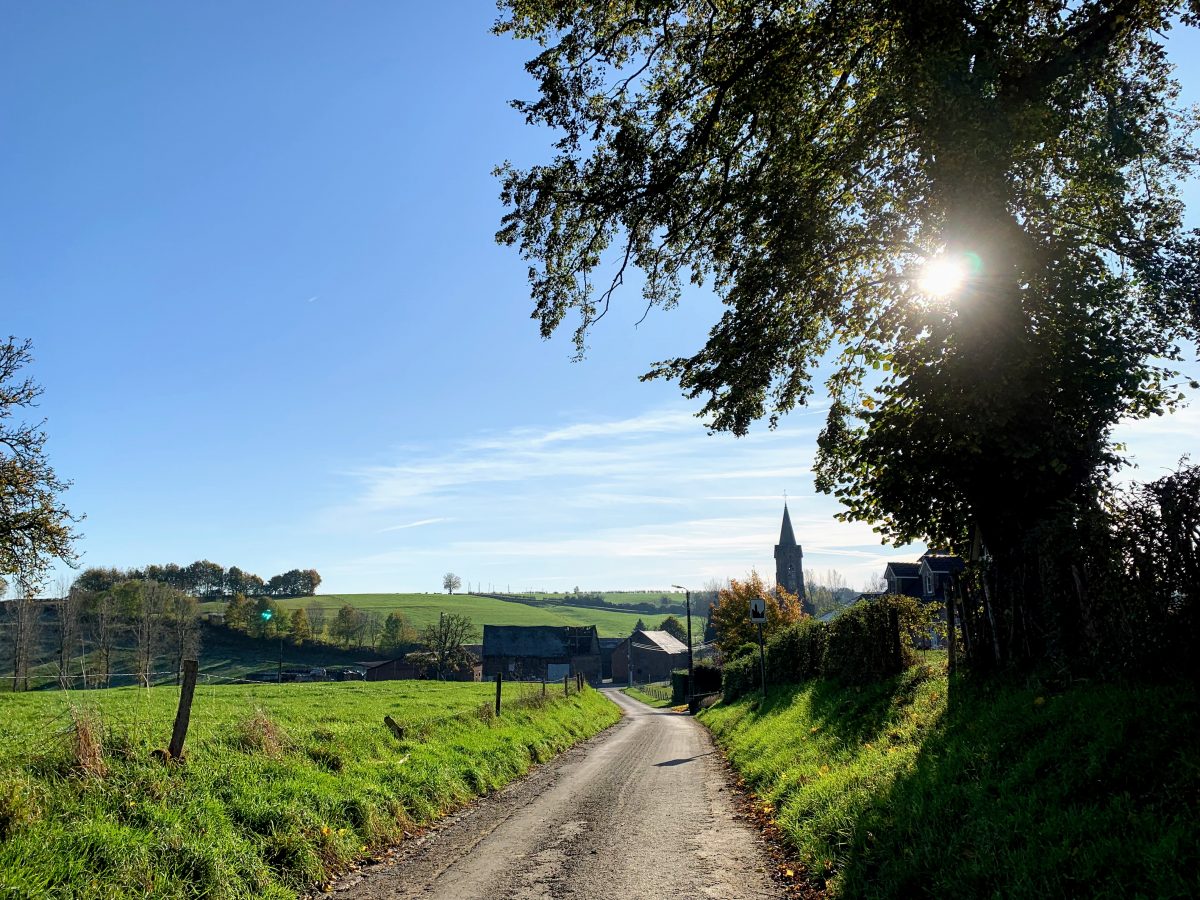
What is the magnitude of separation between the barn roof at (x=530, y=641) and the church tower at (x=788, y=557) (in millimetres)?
44886

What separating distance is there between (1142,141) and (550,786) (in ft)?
49.4

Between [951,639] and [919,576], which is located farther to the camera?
[919,576]

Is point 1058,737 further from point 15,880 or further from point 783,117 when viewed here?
point 783,117

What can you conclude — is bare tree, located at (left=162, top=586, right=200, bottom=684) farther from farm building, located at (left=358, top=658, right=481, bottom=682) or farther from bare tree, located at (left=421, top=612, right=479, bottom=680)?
bare tree, located at (left=421, top=612, right=479, bottom=680)

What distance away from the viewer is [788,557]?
12812cm

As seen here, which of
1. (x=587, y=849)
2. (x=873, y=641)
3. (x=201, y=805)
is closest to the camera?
(x=201, y=805)

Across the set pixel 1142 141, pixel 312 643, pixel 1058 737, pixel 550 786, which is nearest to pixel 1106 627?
pixel 1058 737

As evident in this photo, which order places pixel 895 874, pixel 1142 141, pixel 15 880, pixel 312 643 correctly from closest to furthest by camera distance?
pixel 15 880, pixel 895 874, pixel 1142 141, pixel 312 643

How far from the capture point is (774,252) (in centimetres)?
1141

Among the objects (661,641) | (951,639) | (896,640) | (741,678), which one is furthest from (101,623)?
(951,639)

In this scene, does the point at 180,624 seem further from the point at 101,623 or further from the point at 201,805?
the point at 201,805

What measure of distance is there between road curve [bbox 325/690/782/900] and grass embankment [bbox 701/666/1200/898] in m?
0.93

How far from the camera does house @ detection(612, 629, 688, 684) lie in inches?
4250

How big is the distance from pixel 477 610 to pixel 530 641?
6787cm
